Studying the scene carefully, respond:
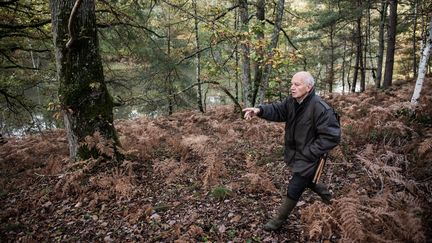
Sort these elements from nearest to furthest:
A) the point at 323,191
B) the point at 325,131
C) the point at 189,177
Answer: the point at 325,131 → the point at 323,191 → the point at 189,177

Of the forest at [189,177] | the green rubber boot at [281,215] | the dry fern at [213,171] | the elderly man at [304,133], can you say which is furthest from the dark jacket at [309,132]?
the dry fern at [213,171]

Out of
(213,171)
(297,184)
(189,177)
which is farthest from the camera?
(189,177)

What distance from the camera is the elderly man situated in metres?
3.78

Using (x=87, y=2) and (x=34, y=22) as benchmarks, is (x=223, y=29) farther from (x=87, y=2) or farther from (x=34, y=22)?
(x=34, y=22)

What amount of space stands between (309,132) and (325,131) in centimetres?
25

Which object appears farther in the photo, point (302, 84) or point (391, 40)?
point (391, 40)

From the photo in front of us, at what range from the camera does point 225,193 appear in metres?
5.45

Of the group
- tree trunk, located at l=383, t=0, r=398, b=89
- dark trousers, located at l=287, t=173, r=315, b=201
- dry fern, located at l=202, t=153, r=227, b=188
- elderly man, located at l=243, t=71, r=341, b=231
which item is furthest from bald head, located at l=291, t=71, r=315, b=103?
tree trunk, located at l=383, t=0, r=398, b=89

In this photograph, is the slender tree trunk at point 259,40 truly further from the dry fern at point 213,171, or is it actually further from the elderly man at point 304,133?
the dry fern at point 213,171

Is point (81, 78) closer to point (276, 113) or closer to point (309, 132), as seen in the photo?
point (276, 113)

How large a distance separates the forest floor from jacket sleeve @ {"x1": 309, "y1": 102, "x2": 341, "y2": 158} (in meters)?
0.88

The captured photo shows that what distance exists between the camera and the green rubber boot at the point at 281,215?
4.19 m

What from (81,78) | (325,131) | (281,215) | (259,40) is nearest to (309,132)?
(325,131)

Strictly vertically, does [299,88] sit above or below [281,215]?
above
